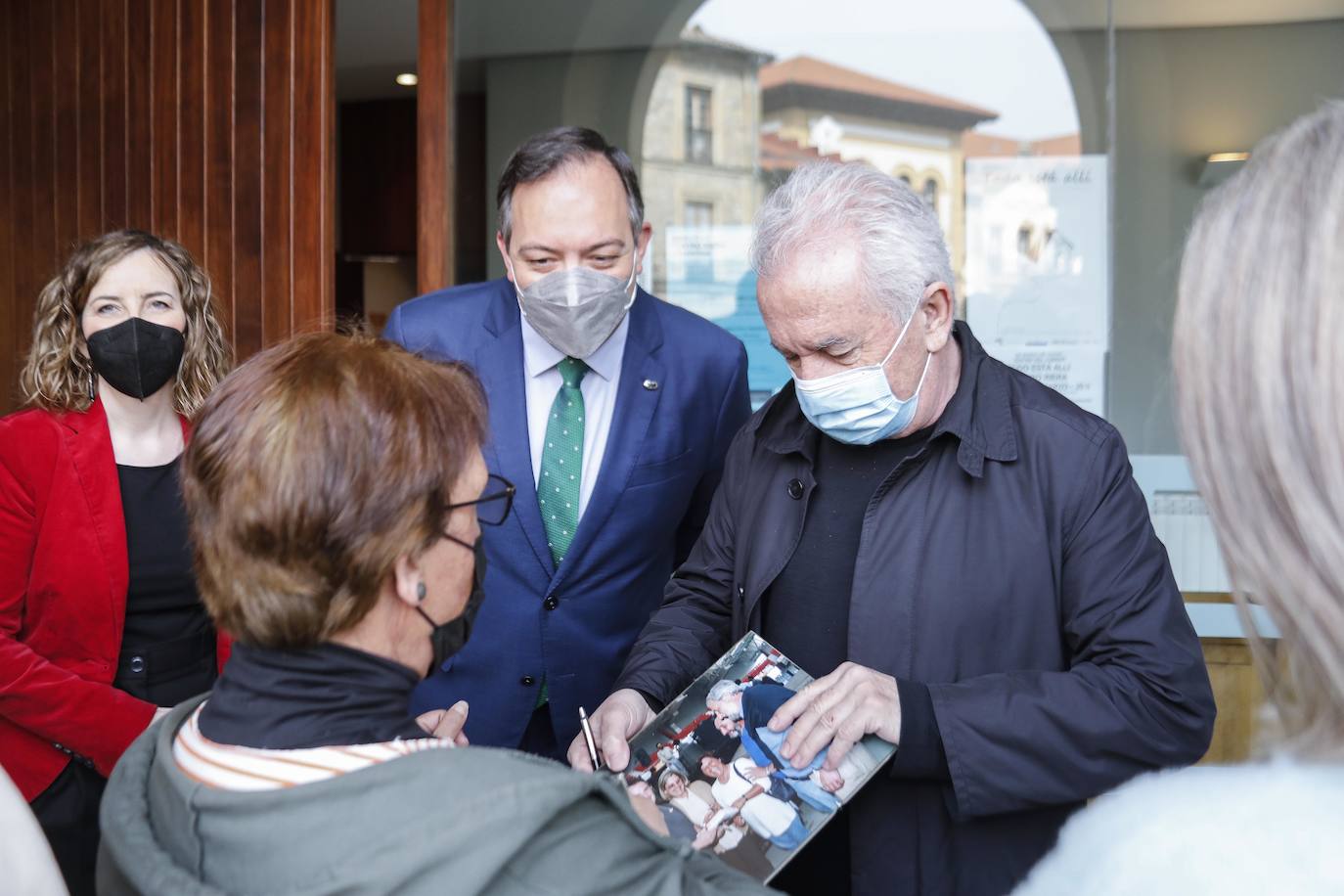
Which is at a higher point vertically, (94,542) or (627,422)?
(627,422)

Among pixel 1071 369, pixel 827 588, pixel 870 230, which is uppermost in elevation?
pixel 870 230

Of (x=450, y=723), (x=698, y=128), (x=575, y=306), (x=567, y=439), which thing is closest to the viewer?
(x=450, y=723)

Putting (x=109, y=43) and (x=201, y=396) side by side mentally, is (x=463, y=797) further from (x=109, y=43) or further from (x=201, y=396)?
(x=109, y=43)

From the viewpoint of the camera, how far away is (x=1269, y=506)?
94 centimetres

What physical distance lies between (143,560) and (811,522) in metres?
1.36

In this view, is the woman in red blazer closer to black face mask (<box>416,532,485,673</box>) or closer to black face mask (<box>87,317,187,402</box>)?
black face mask (<box>87,317,187,402</box>)

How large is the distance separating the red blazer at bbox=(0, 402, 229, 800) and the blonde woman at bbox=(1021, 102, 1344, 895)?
187 centimetres

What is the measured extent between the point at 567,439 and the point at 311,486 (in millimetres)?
1248

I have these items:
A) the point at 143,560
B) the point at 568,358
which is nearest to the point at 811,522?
the point at 568,358

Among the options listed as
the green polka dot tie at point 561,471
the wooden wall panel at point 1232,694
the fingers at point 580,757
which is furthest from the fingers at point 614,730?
the wooden wall panel at point 1232,694

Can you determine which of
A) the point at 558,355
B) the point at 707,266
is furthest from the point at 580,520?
the point at 707,266

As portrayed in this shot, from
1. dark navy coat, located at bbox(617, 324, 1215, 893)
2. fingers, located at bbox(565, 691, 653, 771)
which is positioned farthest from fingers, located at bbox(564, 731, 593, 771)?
dark navy coat, located at bbox(617, 324, 1215, 893)

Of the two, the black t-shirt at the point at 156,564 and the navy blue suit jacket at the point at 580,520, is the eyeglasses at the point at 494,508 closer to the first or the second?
the navy blue suit jacket at the point at 580,520

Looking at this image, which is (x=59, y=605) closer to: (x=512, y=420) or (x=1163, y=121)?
(x=512, y=420)
